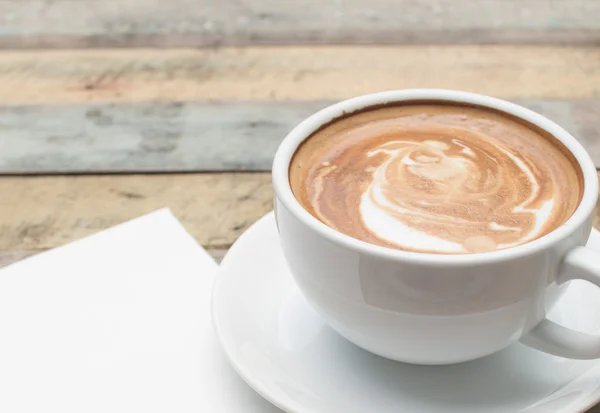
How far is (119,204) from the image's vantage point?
2.46 feet

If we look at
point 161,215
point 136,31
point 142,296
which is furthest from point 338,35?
point 142,296

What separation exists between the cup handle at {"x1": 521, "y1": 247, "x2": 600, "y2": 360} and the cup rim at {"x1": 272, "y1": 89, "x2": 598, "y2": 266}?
0.06ft

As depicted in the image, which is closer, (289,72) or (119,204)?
(119,204)

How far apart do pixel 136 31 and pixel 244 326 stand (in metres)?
0.67

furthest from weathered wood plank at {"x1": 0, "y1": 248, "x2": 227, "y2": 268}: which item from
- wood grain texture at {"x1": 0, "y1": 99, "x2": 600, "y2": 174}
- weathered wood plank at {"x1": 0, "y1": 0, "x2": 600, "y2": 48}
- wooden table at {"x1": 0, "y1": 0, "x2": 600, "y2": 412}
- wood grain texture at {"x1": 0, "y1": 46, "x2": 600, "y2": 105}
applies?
weathered wood plank at {"x1": 0, "y1": 0, "x2": 600, "y2": 48}

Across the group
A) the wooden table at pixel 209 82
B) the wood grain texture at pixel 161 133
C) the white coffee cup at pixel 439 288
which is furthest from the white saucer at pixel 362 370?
the wood grain texture at pixel 161 133

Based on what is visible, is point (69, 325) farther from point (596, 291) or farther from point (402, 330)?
point (596, 291)

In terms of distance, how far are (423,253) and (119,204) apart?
394 mm

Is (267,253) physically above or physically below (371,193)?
below

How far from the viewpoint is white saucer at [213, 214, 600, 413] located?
484mm

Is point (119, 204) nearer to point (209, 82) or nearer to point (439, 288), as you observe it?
point (209, 82)

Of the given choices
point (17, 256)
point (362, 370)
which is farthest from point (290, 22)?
point (362, 370)

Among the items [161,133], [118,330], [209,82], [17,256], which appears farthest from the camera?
[209,82]

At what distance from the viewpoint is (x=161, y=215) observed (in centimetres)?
71
